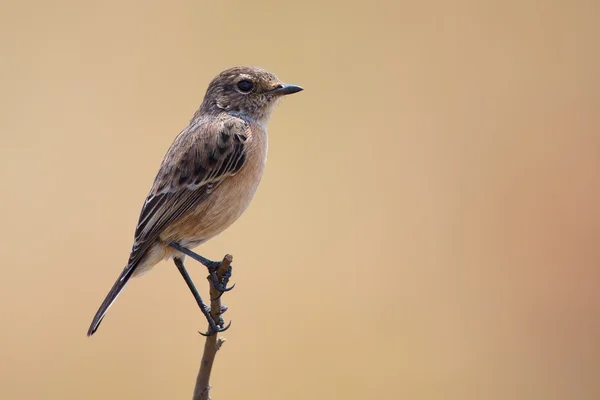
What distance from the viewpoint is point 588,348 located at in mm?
7520

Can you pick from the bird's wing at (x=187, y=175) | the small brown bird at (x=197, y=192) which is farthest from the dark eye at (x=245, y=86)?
the bird's wing at (x=187, y=175)

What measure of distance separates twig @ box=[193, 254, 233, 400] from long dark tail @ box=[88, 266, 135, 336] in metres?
0.56

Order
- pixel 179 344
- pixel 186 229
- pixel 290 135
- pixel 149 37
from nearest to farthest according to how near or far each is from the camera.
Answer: pixel 186 229
pixel 179 344
pixel 290 135
pixel 149 37

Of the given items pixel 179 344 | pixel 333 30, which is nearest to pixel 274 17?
pixel 333 30

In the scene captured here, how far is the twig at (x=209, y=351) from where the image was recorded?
12.4 ft

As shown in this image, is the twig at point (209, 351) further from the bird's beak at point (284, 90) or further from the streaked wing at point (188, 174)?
the bird's beak at point (284, 90)

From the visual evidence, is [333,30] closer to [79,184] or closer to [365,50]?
[365,50]

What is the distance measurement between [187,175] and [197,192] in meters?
0.14

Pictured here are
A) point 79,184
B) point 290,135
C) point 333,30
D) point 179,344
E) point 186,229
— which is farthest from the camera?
point 333,30

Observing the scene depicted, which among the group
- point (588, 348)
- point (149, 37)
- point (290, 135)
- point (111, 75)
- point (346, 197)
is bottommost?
point (588, 348)

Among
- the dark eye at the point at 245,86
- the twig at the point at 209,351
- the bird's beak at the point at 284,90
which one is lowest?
the twig at the point at 209,351

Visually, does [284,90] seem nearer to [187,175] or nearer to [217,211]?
[187,175]

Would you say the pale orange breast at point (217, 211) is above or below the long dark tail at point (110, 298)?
above

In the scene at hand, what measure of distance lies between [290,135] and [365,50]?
200cm
